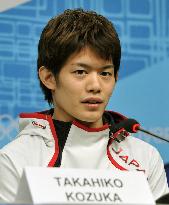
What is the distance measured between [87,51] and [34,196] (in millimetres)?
668

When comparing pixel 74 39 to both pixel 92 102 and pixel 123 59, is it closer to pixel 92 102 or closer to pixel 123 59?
pixel 92 102

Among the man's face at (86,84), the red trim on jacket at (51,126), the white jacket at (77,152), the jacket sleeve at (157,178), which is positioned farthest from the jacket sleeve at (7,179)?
the jacket sleeve at (157,178)

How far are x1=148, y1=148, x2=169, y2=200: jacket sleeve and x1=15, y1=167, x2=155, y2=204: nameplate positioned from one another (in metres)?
0.51

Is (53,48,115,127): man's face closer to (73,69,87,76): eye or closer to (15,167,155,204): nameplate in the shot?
(73,69,87,76): eye

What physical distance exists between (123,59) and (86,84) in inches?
29.4

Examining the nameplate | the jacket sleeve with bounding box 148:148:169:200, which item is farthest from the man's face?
the nameplate

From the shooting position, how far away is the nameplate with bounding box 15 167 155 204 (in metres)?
1.12

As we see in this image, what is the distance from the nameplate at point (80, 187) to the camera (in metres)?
1.12

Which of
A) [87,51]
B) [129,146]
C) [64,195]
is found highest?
[87,51]

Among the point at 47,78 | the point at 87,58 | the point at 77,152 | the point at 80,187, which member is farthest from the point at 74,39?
the point at 80,187

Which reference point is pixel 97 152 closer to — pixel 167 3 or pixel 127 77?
pixel 127 77

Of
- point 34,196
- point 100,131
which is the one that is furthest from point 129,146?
point 34,196

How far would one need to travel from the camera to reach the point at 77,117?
171 cm

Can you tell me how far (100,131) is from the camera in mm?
1746
